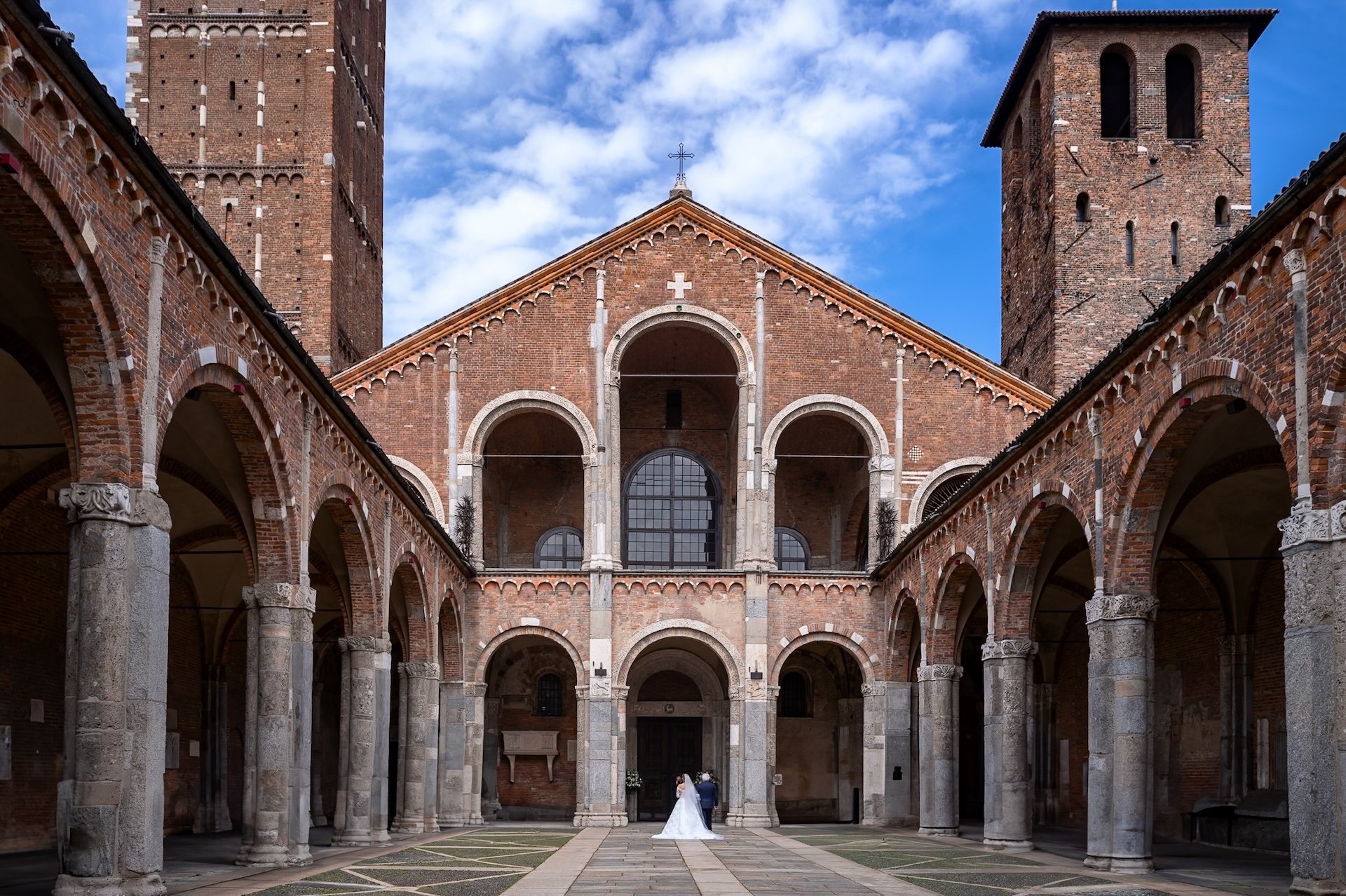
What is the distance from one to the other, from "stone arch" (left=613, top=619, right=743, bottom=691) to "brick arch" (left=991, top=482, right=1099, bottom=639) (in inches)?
388

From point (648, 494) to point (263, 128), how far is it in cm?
1403

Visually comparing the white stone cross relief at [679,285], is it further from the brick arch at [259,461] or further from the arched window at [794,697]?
the brick arch at [259,461]

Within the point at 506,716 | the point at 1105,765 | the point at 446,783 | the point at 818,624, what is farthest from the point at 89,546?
the point at 506,716

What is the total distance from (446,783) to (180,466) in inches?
528

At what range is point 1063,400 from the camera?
19.7 m

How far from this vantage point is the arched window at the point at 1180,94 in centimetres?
3906

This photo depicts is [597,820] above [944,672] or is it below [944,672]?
below

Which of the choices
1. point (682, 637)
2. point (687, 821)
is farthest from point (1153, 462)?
point (682, 637)

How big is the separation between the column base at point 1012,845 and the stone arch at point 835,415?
11903mm

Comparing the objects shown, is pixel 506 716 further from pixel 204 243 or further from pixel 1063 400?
pixel 204 243

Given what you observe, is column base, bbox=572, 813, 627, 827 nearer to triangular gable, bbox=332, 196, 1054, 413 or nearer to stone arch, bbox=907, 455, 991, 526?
stone arch, bbox=907, 455, 991, 526

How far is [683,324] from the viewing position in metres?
34.2

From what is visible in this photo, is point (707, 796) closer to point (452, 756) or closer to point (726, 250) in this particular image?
point (452, 756)

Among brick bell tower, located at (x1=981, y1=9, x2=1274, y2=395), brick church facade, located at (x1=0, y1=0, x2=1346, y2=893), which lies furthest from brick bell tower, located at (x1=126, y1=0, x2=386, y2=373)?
brick bell tower, located at (x1=981, y1=9, x2=1274, y2=395)
